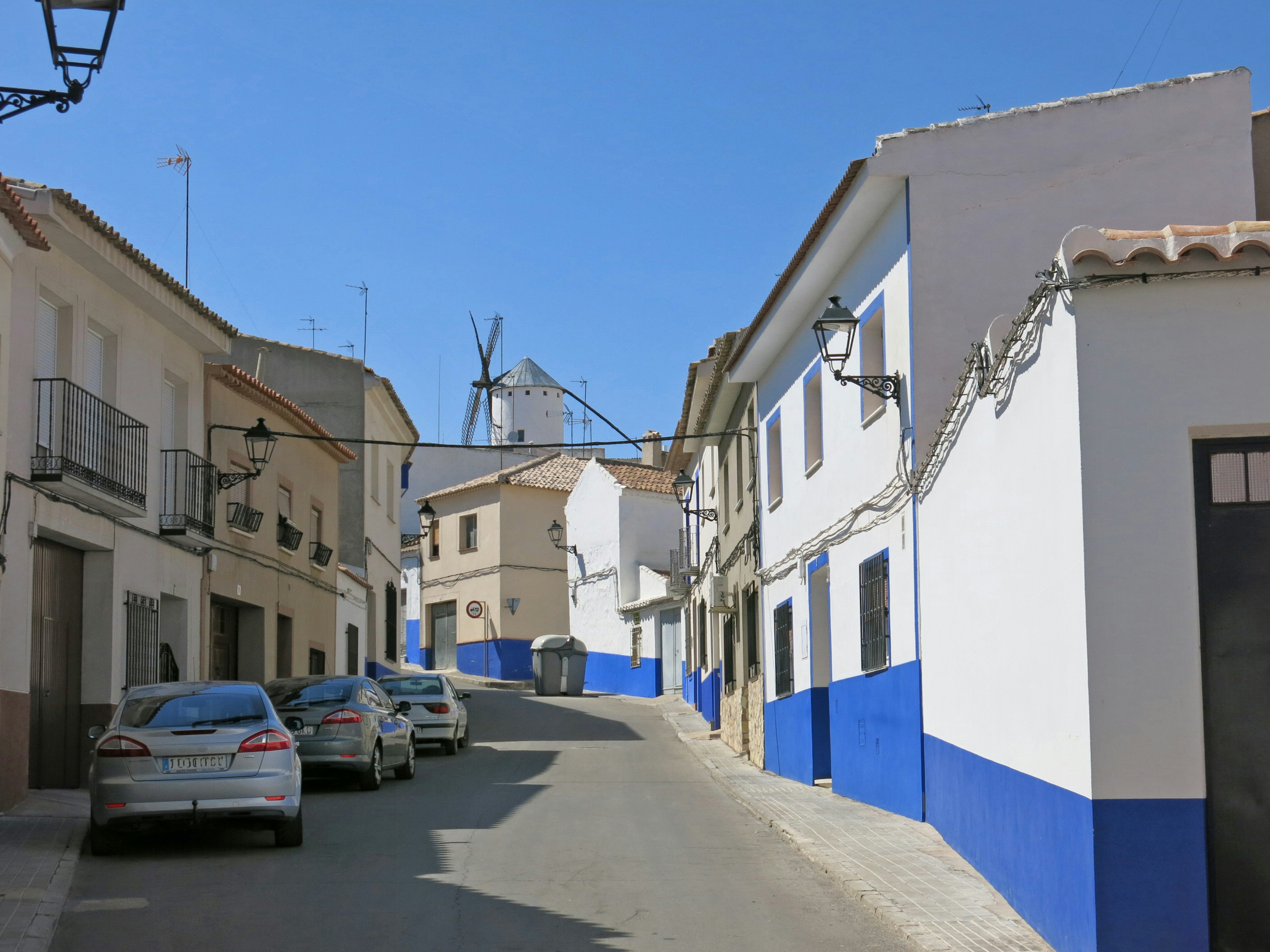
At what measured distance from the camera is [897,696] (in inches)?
509

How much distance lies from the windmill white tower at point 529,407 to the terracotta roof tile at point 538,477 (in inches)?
867

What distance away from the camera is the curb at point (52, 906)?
7680 millimetres

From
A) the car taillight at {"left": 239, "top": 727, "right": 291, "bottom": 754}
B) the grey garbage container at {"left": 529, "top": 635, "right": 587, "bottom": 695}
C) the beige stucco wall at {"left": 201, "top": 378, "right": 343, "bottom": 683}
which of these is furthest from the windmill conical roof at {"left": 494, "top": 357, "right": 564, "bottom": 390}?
the car taillight at {"left": 239, "top": 727, "right": 291, "bottom": 754}

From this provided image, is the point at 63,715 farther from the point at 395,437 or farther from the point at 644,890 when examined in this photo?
the point at 395,437

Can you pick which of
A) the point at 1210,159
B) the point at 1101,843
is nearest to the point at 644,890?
the point at 1101,843

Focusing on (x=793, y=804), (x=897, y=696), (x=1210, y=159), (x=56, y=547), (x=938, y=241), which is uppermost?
(x=1210, y=159)

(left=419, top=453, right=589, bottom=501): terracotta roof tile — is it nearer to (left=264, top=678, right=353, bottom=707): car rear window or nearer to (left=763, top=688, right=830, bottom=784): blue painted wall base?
(left=763, top=688, right=830, bottom=784): blue painted wall base

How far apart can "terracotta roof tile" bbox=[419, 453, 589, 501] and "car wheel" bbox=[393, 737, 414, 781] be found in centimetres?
3291

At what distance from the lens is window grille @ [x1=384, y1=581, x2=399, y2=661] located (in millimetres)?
37281

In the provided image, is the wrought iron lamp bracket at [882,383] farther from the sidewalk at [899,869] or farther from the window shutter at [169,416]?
the window shutter at [169,416]

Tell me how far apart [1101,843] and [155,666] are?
14539 mm

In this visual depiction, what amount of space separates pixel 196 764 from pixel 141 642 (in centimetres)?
754

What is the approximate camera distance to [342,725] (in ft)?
54.6

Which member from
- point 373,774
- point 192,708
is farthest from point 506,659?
point 192,708
